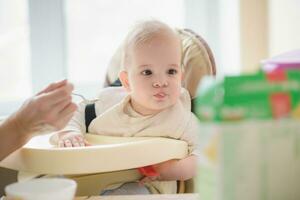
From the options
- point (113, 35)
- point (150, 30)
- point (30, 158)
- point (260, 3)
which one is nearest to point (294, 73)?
point (30, 158)

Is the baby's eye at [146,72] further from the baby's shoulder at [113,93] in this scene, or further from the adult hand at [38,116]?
the adult hand at [38,116]

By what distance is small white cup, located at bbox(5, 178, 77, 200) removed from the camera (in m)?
0.65

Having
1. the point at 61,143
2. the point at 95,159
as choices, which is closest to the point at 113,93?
the point at 61,143

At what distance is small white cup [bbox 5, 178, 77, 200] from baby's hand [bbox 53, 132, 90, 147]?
0.34m

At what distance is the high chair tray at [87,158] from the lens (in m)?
0.87

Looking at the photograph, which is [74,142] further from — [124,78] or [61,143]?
[124,78]

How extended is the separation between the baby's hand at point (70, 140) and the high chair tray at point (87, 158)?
12cm

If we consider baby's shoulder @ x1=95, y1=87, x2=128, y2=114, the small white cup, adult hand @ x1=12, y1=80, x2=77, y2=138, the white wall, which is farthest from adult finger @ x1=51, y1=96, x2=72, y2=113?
the white wall

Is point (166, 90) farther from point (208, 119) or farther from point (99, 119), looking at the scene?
point (208, 119)

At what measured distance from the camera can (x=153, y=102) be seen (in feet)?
3.79

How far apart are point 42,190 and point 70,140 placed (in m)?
0.39

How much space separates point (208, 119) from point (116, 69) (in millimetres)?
996

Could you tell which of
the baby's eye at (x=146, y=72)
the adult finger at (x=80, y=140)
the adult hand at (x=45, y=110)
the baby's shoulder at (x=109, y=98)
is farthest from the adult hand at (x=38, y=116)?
the baby's shoulder at (x=109, y=98)

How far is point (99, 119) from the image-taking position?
1226 mm
